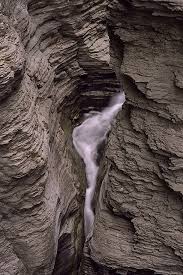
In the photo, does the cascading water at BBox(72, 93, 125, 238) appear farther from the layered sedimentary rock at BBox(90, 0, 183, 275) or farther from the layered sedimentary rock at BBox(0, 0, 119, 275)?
the layered sedimentary rock at BBox(90, 0, 183, 275)

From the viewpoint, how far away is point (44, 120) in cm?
500

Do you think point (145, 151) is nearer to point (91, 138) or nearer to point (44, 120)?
point (44, 120)

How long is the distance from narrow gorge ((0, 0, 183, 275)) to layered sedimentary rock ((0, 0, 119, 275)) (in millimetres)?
14

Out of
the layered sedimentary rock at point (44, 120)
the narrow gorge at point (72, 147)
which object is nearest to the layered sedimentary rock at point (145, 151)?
the narrow gorge at point (72, 147)

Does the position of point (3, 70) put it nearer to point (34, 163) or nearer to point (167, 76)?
point (34, 163)

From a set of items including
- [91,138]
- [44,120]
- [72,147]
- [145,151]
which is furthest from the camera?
[91,138]

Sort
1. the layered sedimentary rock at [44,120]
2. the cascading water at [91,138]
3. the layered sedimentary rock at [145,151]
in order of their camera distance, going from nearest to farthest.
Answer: the layered sedimentary rock at [145,151], the layered sedimentary rock at [44,120], the cascading water at [91,138]

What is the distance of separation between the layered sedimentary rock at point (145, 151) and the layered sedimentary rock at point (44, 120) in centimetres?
64

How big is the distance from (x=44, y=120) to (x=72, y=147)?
1.72 m

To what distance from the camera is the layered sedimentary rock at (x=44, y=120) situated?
14.0 ft

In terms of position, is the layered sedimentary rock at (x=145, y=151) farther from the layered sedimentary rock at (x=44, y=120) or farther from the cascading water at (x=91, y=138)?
the cascading water at (x=91, y=138)

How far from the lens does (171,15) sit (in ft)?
12.7

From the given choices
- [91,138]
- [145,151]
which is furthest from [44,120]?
[91,138]

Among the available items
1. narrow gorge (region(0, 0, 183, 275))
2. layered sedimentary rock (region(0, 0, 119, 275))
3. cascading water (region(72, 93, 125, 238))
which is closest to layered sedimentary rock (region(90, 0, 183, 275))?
narrow gorge (region(0, 0, 183, 275))
